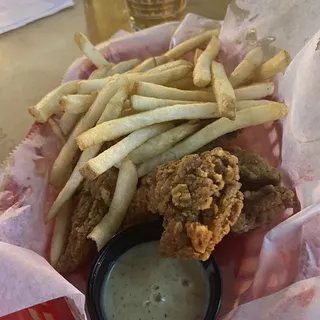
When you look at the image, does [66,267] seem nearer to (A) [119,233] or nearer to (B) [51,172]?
(A) [119,233]

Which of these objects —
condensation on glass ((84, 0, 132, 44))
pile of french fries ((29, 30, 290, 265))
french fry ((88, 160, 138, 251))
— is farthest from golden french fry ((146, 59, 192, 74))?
condensation on glass ((84, 0, 132, 44))

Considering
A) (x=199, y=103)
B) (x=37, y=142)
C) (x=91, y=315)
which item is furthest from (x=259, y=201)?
(x=37, y=142)

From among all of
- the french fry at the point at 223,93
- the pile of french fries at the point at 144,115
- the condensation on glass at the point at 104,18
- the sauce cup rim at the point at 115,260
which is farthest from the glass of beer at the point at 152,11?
the sauce cup rim at the point at 115,260

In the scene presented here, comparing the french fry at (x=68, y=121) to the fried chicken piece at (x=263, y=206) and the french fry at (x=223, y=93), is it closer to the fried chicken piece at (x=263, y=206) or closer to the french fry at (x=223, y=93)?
the french fry at (x=223, y=93)

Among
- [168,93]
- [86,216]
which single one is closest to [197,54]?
[168,93]

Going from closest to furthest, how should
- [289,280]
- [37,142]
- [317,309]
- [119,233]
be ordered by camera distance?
[317,309], [289,280], [119,233], [37,142]

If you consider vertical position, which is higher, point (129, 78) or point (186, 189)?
point (129, 78)

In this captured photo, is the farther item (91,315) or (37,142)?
(37,142)
